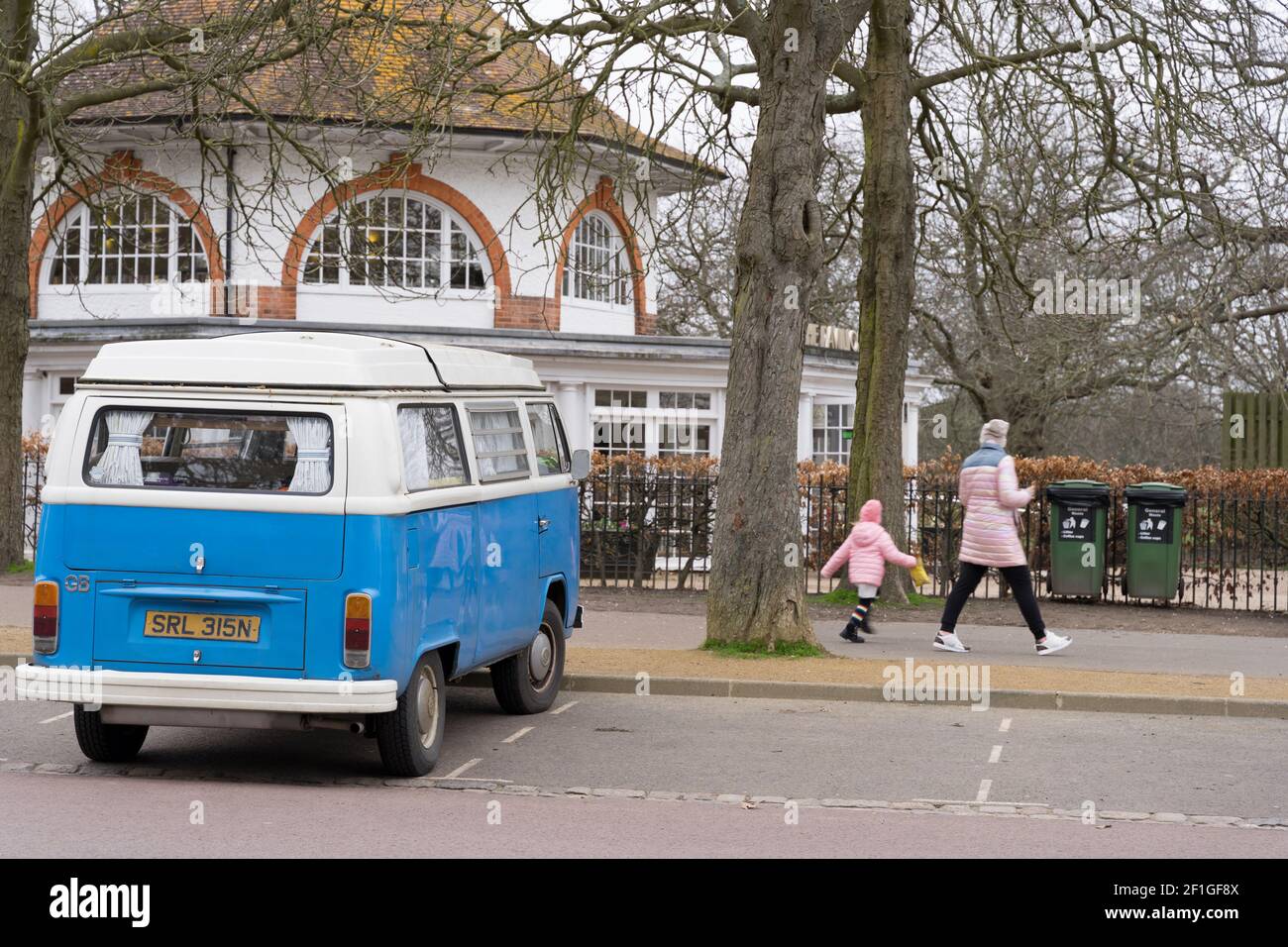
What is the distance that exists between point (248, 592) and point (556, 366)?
56.5ft

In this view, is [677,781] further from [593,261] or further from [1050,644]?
[593,261]

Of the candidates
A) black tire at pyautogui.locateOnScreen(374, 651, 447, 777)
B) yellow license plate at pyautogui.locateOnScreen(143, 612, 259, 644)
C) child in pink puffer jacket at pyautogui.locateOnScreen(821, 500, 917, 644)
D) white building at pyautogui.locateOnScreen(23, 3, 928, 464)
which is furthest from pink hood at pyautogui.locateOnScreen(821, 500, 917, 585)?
white building at pyautogui.locateOnScreen(23, 3, 928, 464)

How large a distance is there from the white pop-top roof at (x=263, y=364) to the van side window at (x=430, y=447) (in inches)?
7.1

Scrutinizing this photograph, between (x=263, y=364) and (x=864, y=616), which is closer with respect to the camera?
(x=263, y=364)

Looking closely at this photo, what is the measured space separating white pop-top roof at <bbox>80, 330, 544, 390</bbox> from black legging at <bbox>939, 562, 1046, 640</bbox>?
20.8 feet

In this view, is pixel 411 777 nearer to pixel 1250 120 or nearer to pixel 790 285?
pixel 790 285

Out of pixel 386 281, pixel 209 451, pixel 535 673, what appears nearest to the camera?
pixel 209 451

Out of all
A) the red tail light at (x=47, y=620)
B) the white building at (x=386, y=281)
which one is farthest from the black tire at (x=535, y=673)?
the white building at (x=386, y=281)

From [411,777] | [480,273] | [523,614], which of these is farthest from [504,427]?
[480,273]

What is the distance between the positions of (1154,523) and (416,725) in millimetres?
10977

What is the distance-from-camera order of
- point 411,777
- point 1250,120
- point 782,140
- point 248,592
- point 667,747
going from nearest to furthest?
point 248,592 < point 411,777 < point 667,747 < point 782,140 < point 1250,120

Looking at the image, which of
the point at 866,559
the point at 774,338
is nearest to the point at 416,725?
the point at 774,338

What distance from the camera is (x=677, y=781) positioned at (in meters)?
8.47

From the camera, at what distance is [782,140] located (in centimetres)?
Answer: 1243
